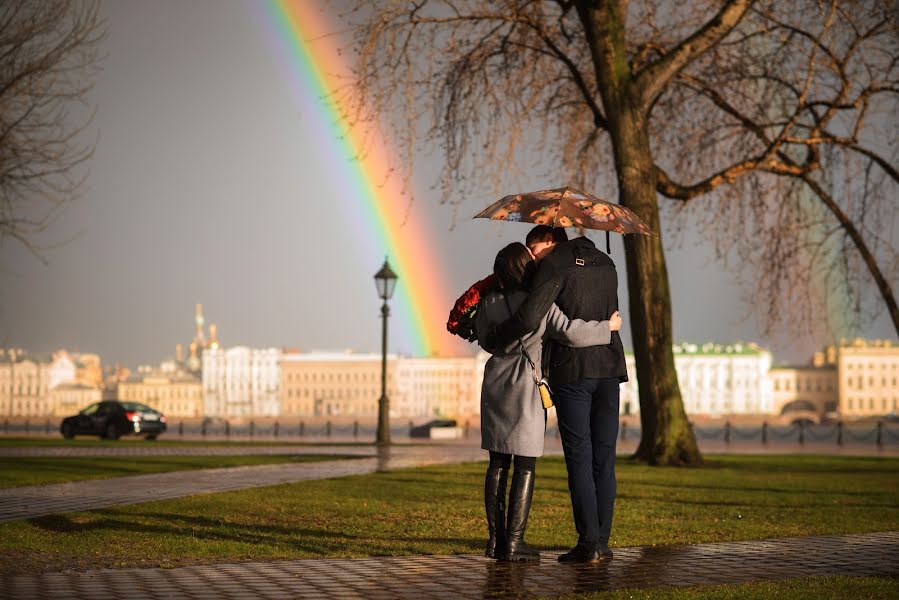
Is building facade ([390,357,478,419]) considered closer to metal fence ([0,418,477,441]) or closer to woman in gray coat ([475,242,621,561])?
metal fence ([0,418,477,441])

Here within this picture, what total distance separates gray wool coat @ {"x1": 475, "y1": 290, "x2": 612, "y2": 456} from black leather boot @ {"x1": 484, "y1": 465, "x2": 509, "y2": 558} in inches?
9.6

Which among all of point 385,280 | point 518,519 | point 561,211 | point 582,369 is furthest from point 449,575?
point 385,280

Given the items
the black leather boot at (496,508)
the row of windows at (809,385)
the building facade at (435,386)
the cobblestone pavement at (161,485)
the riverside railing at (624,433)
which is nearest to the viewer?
the black leather boot at (496,508)

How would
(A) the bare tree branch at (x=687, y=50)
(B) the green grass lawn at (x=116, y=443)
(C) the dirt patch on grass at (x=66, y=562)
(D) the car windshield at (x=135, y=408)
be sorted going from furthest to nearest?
1. (D) the car windshield at (x=135, y=408)
2. (B) the green grass lawn at (x=116, y=443)
3. (A) the bare tree branch at (x=687, y=50)
4. (C) the dirt patch on grass at (x=66, y=562)

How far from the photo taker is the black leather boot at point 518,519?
795 cm

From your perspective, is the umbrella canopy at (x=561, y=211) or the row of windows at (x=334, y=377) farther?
the row of windows at (x=334, y=377)

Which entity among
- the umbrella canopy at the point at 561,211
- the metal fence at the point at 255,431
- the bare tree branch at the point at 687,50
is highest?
the bare tree branch at the point at 687,50

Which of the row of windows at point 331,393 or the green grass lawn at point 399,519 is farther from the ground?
the green grass lawn at point 399,519

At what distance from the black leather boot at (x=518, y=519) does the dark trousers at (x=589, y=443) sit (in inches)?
11.2

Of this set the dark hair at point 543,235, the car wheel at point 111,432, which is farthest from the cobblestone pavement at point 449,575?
the car wheel at point 111,432

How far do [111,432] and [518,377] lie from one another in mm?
34431

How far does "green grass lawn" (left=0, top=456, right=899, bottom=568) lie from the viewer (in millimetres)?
8852

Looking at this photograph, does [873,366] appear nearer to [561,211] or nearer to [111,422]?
[111,422]

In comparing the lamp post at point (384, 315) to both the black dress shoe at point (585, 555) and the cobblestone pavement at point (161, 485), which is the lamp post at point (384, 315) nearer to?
the cobblestone pavement at point (161, 485)
